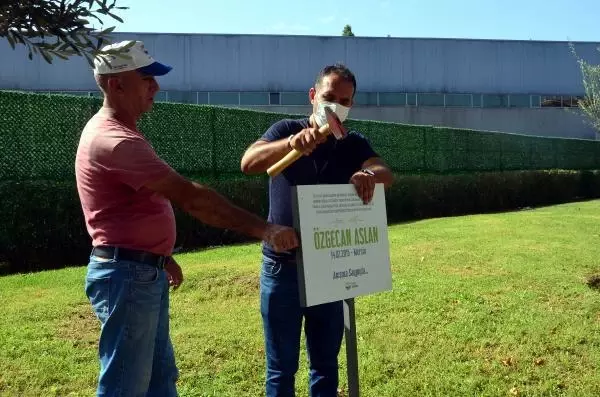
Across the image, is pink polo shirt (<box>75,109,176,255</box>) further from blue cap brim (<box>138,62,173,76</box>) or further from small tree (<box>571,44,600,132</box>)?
small tree (<box>571,44,600,132</box>)

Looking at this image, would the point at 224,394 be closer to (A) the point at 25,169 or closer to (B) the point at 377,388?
(B) the point at 377,388

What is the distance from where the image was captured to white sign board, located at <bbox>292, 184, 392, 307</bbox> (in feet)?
9.39

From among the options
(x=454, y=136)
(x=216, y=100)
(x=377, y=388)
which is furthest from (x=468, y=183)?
(x=377, y=388)

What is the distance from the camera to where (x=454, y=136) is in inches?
787

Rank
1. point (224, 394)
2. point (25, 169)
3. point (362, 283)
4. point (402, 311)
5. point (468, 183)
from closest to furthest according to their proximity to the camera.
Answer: point (362, 283) < point (224, 394) < point (402, 311) < point (25, 169) < point (468, 183)

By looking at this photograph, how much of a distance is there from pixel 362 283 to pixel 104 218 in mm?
1287

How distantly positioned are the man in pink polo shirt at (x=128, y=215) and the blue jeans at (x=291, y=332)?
522 mm

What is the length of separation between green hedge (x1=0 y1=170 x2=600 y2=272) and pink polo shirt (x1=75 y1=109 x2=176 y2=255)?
6.31 meters

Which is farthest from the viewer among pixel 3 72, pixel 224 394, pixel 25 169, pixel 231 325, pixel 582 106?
pixel 582 106

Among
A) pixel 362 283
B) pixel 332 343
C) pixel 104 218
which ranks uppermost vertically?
pixel 104 218

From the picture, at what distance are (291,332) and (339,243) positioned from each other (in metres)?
0.50

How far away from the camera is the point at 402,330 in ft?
18.2

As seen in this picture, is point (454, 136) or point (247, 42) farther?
point (247, 42)

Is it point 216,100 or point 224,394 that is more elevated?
point 216,100
